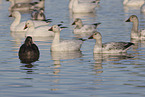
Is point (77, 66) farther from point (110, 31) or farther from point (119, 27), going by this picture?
point (119, 27)

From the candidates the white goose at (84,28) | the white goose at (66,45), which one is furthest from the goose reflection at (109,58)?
the white goose at (84,28)

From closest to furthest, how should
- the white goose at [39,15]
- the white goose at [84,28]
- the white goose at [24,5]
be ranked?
the white goose at [84,28]
the white goose at [39,15]
the white goose at [24,5]

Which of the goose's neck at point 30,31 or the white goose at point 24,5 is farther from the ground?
the white goose at point 24,5

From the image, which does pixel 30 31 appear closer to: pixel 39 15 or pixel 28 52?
pixel 28 52

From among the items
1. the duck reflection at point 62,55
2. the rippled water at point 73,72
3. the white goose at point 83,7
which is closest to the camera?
the rippled water at point 73,72

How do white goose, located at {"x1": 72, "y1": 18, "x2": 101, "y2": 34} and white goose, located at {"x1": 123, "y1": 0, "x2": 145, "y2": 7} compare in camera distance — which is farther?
white goose, located at {"x1": 123, "y1": 0, "x2": 145, "y2": 7}

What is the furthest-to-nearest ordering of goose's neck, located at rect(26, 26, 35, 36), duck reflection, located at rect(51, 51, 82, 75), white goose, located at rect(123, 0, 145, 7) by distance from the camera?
white goose, located at rect(123, 0, 145, 7) → goose's neck, located at rect(26, 26, 35, 36) → duck reflection, located at rect(51, 51, 82, 75)

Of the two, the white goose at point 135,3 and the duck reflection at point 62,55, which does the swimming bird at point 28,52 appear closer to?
the duck reflection at point 62,55

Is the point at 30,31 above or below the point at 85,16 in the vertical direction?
below

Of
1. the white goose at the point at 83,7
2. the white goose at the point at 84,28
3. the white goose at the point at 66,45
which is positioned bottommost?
the white goose at the point at 66,45

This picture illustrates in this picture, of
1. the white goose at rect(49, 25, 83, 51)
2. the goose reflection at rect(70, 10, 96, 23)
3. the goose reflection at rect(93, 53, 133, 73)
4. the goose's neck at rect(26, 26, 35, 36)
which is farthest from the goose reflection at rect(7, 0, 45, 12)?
the goose reflection at rect(93, 53, 133, 73)

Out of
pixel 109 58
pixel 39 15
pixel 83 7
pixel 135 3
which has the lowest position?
pixel 109 58

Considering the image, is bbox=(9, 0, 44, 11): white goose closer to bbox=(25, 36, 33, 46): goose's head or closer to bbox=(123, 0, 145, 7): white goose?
bbox=(123, 0, 145, 7): white goose

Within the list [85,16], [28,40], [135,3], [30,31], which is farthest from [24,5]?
[28,40]
